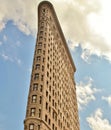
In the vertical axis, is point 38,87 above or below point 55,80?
below

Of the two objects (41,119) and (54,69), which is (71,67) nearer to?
(54,69)

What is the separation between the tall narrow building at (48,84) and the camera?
200 feet

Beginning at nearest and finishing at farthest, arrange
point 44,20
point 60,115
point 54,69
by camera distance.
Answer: point 60,115 < point 54,69 < point 44,20

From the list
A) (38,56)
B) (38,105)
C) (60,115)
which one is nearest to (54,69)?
(38,56)

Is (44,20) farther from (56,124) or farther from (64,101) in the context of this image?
(56,124)

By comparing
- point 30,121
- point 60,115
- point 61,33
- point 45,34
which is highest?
point 61,33

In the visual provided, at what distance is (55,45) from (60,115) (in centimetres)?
2810

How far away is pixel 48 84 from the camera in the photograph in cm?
7100

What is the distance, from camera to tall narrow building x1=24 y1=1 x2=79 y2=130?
61.0 m

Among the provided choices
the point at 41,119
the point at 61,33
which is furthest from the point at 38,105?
the point at 61,33

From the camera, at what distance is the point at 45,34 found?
82188 millimetres

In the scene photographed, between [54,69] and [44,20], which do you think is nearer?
[54,69]

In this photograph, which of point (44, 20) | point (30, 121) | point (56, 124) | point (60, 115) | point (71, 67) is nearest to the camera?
point (30, 121)

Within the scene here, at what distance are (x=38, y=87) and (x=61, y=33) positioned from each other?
44.1 m
